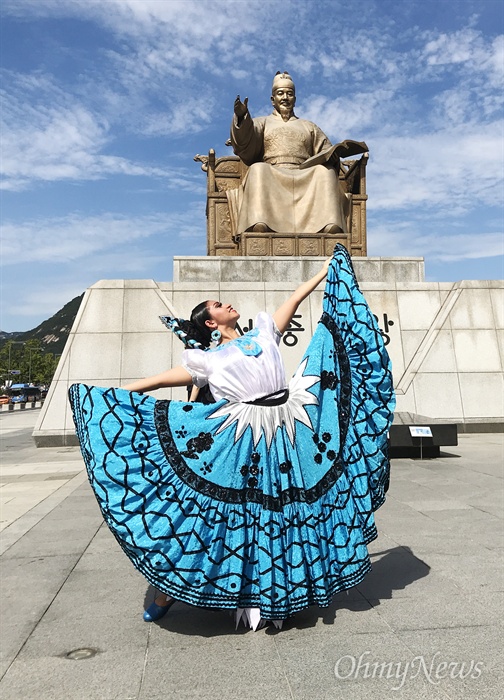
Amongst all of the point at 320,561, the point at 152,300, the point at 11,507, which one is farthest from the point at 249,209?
the point at 320,561

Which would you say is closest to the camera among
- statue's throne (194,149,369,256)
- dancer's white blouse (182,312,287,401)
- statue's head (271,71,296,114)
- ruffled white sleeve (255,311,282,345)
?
dancer's white blouse (182,312,287,401)

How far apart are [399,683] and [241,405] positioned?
4.56 feet

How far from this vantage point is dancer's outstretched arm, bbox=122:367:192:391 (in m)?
3.00

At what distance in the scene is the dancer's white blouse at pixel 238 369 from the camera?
2990mm

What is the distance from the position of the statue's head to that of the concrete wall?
453cm

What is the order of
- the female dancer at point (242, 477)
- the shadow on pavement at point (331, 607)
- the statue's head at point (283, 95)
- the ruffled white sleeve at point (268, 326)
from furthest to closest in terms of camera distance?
1. the statue's head at point (283, 95)
2. the ruffled white sleeve at point (268, 326)
3. the shadow on pavement at point (331, 607)
4. the female dancer at point (242, 477)

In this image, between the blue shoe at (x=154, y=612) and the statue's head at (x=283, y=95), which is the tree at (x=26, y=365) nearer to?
the statue's head at (x=283, y=95)

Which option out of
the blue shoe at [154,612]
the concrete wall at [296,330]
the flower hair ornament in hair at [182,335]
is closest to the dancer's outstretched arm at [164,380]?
the flower hair ornament in hair at [182,335]

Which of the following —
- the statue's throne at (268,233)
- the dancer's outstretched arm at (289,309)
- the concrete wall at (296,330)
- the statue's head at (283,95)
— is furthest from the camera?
the statue's head at (283,95)

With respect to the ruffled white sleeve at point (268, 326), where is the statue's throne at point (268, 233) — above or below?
above

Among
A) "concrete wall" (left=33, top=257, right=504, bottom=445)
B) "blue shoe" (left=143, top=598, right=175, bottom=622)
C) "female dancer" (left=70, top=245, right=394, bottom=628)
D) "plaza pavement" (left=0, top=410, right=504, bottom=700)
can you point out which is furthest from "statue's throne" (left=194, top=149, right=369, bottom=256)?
"blue shoe" (left=143, top=598, right=175, bottom=622)

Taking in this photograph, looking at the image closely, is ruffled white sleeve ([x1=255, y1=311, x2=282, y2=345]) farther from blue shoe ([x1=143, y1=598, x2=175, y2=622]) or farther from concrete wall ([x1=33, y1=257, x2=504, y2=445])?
concrete wall ([x1=33, y1=257, x2=504, y2=445])

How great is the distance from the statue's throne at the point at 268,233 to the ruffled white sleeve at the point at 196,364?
31.5 feet

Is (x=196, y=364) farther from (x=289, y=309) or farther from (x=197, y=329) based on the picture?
(x=289, y=309)
